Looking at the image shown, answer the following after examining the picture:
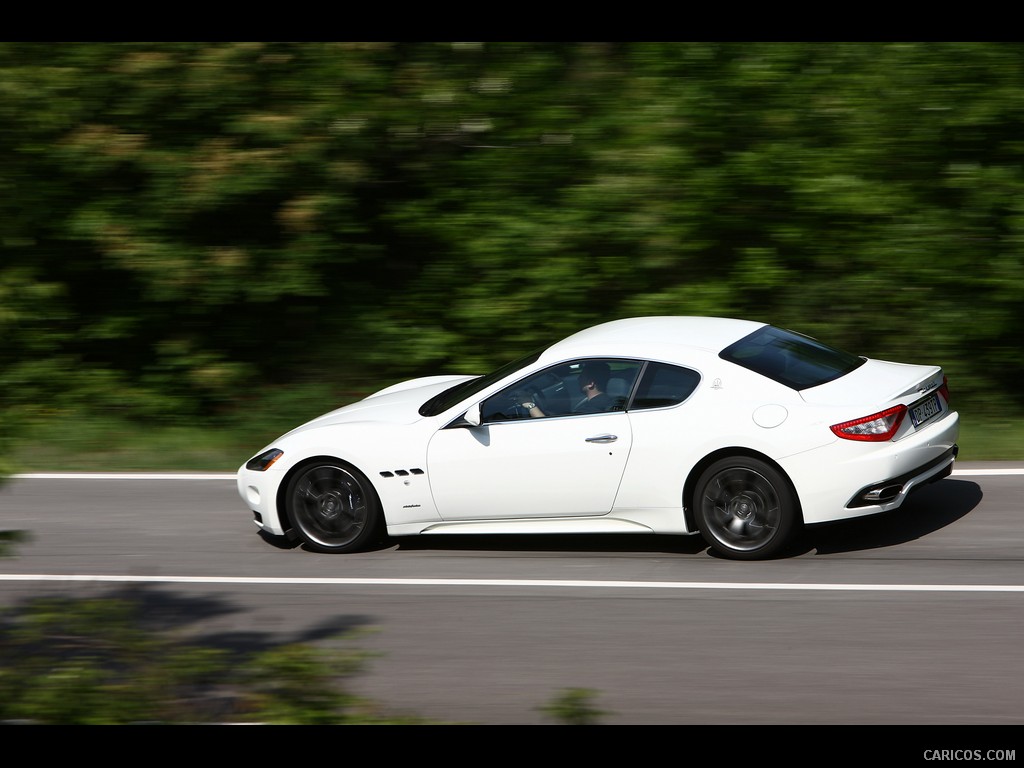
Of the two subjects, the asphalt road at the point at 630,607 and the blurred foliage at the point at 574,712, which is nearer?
the blurred foliage at the point at 574,712

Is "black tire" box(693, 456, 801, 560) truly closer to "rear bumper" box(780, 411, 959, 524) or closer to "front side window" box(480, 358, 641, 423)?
"rear bumper" box(780, 411, 959, 524)

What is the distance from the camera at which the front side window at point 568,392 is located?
24.2ft

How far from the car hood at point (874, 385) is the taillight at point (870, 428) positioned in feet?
0.39

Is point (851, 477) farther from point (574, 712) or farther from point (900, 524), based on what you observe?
point (574, 712)

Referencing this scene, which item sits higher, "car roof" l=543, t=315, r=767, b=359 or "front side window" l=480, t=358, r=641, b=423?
"car roof" l=543, t=315, r=767, b=359

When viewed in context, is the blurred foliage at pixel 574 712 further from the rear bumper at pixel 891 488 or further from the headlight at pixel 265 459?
the headlight at pixel 265 459

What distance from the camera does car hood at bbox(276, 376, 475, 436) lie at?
312 inches

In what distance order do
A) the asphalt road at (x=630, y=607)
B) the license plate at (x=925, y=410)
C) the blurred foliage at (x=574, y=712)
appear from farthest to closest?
1. the license plate at (x=925, y=410)
2. the asphalt road at (x=630, y=607)
3. the blurred foliage at (x=574, y=712)

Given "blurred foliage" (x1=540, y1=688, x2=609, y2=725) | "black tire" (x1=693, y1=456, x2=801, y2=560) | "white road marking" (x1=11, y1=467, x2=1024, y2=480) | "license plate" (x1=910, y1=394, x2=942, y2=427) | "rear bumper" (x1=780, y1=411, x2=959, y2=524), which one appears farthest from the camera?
"white road marking" (x1=11, y1=467, x2=1024, y2=480)

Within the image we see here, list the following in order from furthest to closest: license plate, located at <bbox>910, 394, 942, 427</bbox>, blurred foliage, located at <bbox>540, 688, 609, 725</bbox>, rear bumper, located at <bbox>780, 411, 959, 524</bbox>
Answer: license plate, located at <bbox>910, 394, 942, 427</bbox> → rear bumper, located at <bbox>780, 411, 959, 524</bbox> → blurred foliage, located at <bbox>540, 688, 609, 725</bbox>

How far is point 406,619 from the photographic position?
670 centimetres

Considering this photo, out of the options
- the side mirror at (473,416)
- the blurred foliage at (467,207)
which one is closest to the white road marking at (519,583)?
Answer: the side mirror at (473,416)

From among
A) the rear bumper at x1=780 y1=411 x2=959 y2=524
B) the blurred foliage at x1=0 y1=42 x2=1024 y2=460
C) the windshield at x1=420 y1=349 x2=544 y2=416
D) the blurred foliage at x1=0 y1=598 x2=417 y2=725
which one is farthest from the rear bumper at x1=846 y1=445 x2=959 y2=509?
the blurred foliage at x1=0 y1=42 x2=1024 y2=460
